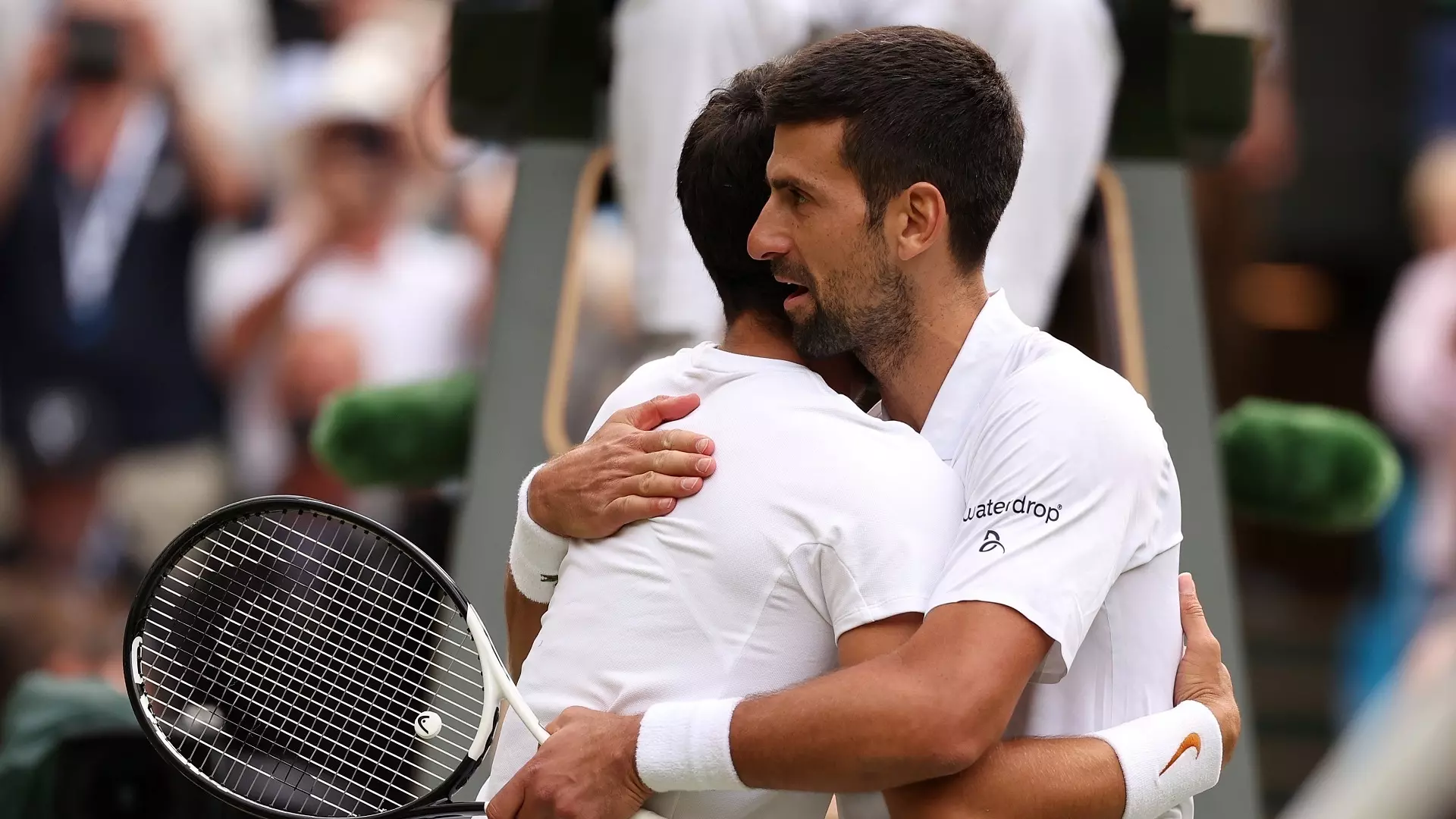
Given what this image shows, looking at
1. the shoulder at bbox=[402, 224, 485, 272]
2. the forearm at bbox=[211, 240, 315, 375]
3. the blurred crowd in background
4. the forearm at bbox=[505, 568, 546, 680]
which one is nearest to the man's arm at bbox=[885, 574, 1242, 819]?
the forearm at bbox=[505, 568, 546, 680]

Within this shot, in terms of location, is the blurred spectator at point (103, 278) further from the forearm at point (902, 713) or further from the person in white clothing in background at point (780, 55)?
the forearm at point (902, 713)

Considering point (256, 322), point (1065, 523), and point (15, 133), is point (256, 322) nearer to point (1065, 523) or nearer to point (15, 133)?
point (15, 133)

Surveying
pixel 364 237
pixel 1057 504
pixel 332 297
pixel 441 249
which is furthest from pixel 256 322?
pixel 1057 504

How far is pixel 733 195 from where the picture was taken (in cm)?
157

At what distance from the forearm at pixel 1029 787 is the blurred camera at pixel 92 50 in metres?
3.38

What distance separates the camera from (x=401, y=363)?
13.0 ft

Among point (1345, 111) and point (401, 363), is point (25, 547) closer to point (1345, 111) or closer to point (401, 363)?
point (401, 363)

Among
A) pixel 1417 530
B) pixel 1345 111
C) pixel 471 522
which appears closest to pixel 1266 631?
pixel 1417 530

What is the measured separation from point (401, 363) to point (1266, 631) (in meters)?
2.72

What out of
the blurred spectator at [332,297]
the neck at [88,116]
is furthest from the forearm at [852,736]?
the neck at [88,116]

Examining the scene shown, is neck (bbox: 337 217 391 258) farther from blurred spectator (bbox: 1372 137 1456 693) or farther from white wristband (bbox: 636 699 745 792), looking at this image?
white wristband (bbox: 636 699 745 792)

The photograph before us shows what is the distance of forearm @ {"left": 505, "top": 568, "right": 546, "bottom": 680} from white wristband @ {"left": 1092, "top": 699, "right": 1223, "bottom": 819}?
0.56 m

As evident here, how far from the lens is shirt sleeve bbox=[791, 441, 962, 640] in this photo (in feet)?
4.44

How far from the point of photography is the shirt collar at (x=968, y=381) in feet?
5.13
